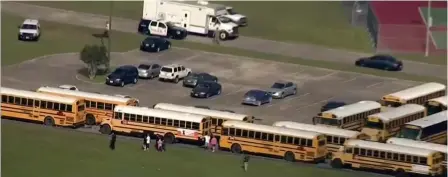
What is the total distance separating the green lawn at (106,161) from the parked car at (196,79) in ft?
43.2

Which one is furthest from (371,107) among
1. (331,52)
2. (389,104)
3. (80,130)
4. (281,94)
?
(331,52)

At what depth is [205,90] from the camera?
83562mm

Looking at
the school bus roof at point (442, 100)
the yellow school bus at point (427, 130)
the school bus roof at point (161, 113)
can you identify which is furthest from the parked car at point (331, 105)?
the school bus roof at point (161, 113)

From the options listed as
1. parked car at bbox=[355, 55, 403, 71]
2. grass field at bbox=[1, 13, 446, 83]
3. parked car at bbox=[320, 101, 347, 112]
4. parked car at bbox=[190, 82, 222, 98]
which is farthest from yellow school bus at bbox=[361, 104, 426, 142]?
parked car at bbox=[355, 55, 403, 71]

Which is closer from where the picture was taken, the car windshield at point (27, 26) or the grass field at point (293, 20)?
the car windshield at point (27, 26)

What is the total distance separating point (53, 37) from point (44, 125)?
21.8 metres

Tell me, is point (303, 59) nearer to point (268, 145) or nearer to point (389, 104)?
point (389, 104)

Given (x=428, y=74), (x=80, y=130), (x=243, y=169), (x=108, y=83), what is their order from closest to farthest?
(x=243, y=169) → (x=80, y=130) → (x=108, y=83) → (x=428, y=74)

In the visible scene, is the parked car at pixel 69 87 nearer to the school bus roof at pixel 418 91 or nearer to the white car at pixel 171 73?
the white car at pixel 171 73

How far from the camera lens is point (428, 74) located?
304 ft

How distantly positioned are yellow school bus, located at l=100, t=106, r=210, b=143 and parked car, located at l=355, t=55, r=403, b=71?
21.9m

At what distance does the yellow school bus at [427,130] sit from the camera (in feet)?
243

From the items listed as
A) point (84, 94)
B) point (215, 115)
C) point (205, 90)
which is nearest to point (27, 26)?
point (205, 90)

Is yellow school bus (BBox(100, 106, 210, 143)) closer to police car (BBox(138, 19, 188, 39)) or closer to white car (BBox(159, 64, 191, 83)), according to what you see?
white car (BBox(159, 64, 191, 83))
